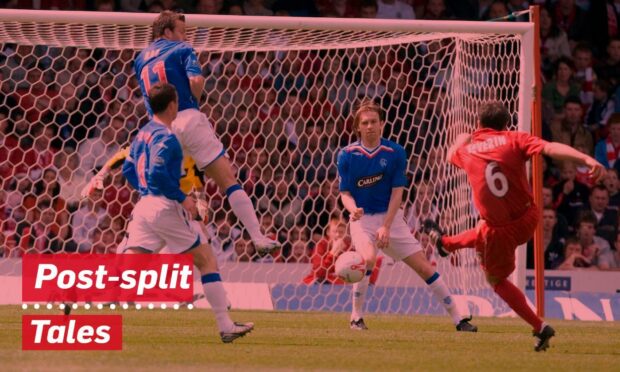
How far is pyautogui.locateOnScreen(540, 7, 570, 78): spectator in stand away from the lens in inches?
632

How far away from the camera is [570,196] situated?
14.3 metres

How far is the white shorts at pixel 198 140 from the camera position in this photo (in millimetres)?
8336

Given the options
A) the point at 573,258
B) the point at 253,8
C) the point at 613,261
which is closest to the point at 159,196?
the point at 573,258

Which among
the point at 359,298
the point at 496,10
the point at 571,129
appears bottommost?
the point at 359,298

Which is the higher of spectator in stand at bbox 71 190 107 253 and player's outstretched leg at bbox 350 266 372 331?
spectator in stand at bbox 71 190 107 253

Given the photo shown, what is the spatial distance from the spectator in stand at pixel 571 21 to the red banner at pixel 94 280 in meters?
7.67

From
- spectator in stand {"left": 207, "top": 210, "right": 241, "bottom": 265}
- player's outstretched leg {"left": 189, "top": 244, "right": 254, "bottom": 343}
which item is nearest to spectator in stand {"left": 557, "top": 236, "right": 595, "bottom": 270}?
spectator in stand {"left": 207, "top": 210, "right": 241, "bottom": 265}

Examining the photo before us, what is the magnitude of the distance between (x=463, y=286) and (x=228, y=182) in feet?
12.8

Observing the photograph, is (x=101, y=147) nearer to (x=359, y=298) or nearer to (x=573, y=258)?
(x=359, y=298)

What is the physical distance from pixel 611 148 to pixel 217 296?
8617 mm

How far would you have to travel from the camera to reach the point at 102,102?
1242cm

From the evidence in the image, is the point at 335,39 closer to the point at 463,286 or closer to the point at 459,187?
the point at 459,187

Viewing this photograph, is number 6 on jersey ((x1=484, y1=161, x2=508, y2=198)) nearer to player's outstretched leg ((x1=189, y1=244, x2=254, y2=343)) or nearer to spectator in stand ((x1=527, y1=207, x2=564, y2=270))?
player's outstretched leg ((x1=189, y1=244, x2=254, y2=343))

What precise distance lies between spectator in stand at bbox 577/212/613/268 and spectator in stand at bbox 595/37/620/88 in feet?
10.8
